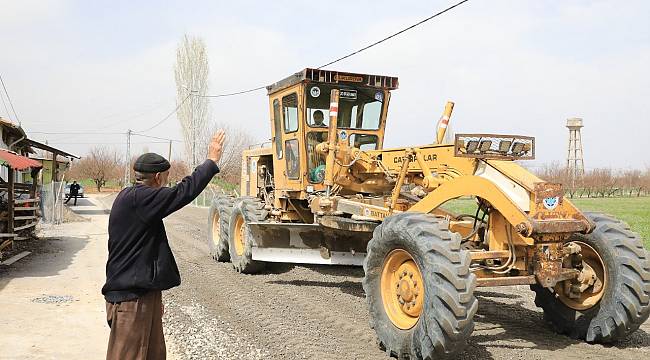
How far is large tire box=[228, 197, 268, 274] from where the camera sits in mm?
9302

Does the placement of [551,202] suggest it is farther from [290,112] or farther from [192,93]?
[192,93]

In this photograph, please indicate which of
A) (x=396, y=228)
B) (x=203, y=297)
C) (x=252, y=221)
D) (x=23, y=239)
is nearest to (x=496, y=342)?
(x=396, y=228)

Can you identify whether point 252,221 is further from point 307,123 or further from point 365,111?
Result: point 365,111

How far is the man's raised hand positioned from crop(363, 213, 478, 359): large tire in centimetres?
198

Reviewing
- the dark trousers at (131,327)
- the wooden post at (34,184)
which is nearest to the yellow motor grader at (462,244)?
the dark trousers at (131,327)

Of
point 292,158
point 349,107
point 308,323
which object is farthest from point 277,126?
point 308,323

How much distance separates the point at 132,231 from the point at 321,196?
481cm

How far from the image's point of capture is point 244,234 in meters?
9.62

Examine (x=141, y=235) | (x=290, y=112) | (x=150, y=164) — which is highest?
(x=290, y=112)

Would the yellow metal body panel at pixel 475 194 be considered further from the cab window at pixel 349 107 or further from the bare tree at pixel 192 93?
the bare tree at pixel 192 93

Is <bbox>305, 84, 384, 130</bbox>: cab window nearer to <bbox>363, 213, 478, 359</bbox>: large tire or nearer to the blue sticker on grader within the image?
<bbox>363, 213, 478, 359</bbox>: large tire

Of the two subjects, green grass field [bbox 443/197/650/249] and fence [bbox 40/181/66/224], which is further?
green grass field [bbox 443/197/650/249]

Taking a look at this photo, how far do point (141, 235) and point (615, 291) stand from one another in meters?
4.24

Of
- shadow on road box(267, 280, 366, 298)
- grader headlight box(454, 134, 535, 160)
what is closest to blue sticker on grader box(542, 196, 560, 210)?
grader headlight box(454, 134, 535, 160)
